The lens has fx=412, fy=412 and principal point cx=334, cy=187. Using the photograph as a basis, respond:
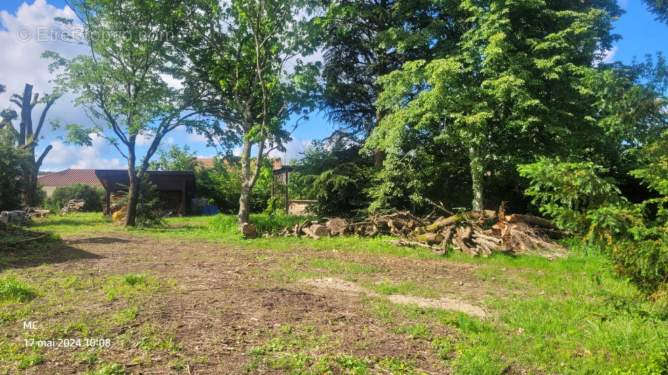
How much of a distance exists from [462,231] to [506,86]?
4497 millimetres

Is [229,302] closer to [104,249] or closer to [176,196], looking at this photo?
[104,249]

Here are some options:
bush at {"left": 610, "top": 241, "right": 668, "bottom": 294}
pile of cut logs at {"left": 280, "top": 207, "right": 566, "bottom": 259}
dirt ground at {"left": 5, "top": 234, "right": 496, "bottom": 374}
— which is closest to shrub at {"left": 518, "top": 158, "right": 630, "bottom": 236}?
bush at {"left": 610, "top": 241, "right": 668, "bottom": 294}

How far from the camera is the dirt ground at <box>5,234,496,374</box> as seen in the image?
3.61 m

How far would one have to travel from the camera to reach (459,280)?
758cm

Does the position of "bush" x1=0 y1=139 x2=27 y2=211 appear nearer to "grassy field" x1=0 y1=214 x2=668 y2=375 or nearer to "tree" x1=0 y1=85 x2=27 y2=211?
"tree" x1=0 y1=85 x2=27 y2=211

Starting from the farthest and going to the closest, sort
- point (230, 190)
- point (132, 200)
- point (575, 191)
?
point (230, 190) → point (132, 200) → point (575, 191)

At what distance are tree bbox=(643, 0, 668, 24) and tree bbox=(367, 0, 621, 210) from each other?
1.19 m

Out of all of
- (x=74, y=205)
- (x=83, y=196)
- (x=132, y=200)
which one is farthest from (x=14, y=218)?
(x=83, y=196)

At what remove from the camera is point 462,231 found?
11.1 meters

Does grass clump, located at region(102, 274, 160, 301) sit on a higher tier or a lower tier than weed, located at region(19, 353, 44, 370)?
higher

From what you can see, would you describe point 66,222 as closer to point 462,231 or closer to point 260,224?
point 260,224

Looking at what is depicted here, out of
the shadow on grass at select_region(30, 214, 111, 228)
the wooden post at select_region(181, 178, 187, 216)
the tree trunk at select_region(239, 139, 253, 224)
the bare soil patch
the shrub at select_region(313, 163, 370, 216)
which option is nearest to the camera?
the bare soil patch

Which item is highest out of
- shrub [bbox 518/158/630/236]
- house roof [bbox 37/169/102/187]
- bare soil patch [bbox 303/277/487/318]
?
house roof [bbox 37/169/102/187]

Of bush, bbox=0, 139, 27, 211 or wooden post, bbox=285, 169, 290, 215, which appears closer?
bush, bbox=0, 139, 27, 211
